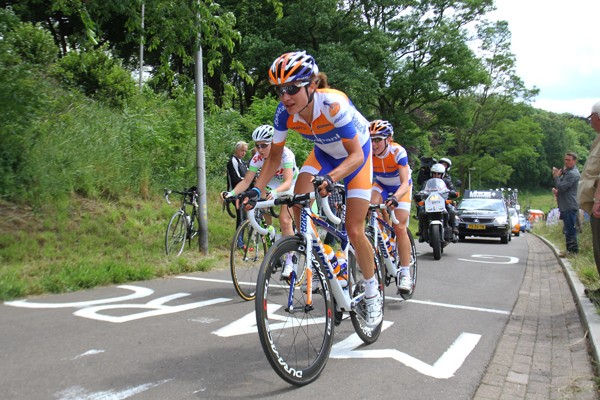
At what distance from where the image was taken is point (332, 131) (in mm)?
4145

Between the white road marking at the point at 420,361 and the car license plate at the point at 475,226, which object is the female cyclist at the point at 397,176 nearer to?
the white road marking at the point at 420,361

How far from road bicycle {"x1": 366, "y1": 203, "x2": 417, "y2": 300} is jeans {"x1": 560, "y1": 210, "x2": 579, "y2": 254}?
18.7 feet

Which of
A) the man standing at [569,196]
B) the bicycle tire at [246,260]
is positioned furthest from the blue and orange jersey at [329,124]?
the man standing at [569,196]

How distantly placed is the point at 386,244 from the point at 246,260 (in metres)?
1.75

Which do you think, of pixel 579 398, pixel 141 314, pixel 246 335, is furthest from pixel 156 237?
pixel 579 398

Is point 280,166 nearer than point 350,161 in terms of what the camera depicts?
No

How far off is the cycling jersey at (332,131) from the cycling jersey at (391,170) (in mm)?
2072

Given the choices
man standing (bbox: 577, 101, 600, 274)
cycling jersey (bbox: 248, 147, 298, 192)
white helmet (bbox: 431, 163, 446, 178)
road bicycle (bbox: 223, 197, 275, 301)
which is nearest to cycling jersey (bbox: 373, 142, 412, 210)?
cycling jersey (bbox: 248, 147, 298, 192)

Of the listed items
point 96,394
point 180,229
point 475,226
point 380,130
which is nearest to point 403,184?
point 380,130

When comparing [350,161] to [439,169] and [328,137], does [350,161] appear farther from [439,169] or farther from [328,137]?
[439,169]

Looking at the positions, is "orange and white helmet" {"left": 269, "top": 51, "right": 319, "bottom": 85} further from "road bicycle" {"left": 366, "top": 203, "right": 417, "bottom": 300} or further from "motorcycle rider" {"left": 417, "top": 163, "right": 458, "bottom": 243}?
"motorcycle rider" {"left": 417, "top": 163, "right": 458, "bottom": 243}

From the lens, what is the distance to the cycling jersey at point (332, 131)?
3967mm

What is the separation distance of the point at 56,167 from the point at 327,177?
7256mm

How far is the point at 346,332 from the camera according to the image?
4.79 m
